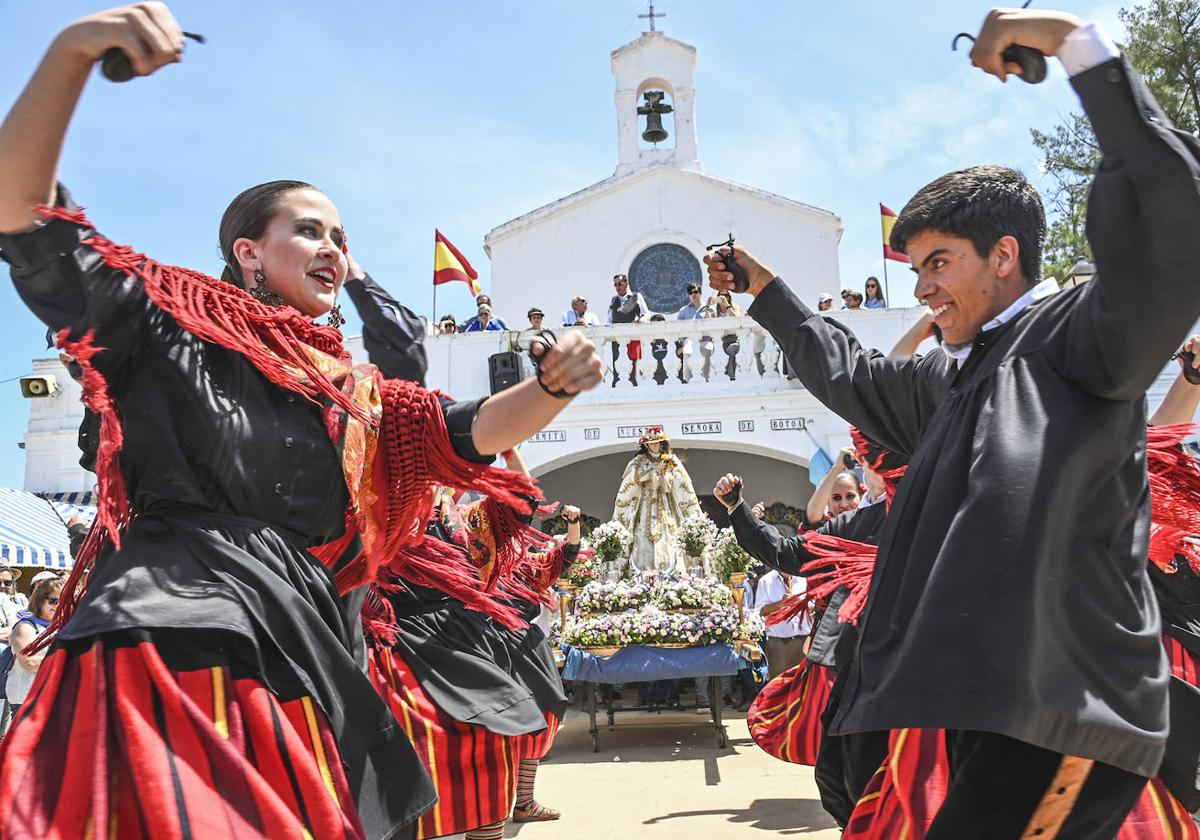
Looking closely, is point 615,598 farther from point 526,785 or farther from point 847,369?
point 847,369

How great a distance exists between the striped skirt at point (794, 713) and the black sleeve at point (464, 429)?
9.66 ft

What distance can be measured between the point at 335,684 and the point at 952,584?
112cm

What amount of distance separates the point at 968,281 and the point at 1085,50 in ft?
1.88

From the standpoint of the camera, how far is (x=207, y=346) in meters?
2.15

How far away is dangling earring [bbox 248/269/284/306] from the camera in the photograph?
2387mm

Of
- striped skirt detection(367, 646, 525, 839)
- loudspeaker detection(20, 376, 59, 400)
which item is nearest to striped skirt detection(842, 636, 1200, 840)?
striped skirt detection(367, 646, 525, 839)

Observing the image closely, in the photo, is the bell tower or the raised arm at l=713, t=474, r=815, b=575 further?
the bell tower

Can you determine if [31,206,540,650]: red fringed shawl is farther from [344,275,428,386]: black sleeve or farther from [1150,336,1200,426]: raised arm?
[1150,336,1200,426]: raised arm

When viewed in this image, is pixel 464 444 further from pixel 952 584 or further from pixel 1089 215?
pixel 1089 215

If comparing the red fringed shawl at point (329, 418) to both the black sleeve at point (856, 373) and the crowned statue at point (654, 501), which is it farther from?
the crowned statue at point (654, 501)

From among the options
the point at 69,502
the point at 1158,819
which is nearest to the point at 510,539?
the point at 1158,819

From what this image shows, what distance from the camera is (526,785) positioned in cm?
632

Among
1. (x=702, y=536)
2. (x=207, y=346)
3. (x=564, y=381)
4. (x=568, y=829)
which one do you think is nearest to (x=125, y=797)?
(x=207, y=346)

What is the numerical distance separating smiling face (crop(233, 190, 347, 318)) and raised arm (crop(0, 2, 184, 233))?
57cm
